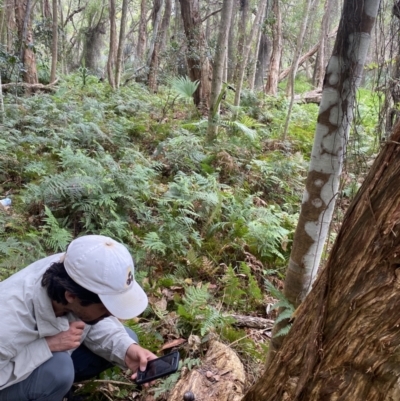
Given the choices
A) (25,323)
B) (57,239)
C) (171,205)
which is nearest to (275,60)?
(171,205)

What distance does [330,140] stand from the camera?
249 centimetres

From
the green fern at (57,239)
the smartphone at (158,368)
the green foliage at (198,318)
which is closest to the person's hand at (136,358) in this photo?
the smartphone at (158,368)

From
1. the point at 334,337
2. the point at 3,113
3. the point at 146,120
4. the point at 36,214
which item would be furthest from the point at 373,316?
the point at 146,120

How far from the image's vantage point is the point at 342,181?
2633 mm

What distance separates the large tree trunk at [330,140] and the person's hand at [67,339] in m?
1.31

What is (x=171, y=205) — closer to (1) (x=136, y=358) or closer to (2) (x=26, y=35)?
(1) (x=136, y=358)

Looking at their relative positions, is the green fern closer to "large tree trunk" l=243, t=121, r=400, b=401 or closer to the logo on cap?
the logo on cap

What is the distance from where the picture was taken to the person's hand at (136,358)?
2.55 metres

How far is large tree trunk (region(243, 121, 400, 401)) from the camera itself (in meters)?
1.21

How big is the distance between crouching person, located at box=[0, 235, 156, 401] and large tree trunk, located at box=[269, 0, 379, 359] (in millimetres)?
1174

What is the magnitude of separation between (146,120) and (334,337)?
7.83m

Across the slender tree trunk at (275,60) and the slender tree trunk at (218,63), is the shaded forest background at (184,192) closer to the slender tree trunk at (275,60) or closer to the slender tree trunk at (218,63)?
the slender tree trunk at (218,63)

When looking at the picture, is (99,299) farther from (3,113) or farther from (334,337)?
(3,113)

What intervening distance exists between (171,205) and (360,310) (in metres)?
3.96
